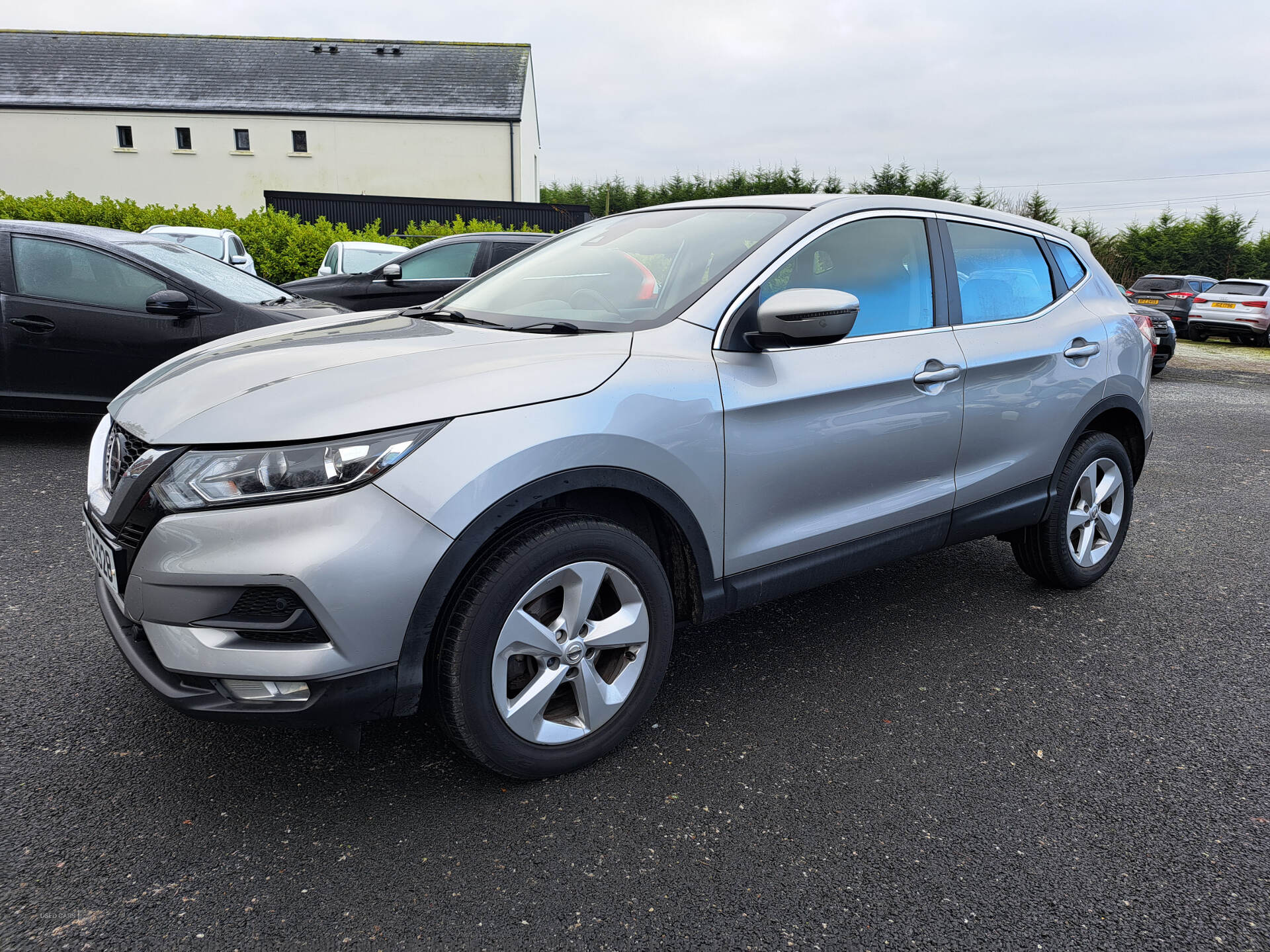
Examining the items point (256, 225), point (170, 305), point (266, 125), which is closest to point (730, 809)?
point (170, 305)

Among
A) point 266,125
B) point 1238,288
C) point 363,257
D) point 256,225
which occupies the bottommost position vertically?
point 1238,288

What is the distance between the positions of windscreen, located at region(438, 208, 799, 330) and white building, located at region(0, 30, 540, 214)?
1304 inches

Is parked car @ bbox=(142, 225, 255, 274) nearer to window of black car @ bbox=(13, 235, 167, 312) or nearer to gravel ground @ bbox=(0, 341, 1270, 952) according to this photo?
window of black car @ bbox=(13, 235, 167, 312)

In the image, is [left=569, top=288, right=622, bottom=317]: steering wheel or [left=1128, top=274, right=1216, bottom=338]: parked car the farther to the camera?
[left=1128, top=274, right=1216, bottom=338]: parked car

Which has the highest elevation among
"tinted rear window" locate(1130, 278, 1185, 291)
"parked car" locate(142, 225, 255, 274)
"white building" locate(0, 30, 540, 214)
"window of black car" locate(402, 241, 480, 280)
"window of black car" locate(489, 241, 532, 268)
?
"white building" locate(0, 30, 540, 214)

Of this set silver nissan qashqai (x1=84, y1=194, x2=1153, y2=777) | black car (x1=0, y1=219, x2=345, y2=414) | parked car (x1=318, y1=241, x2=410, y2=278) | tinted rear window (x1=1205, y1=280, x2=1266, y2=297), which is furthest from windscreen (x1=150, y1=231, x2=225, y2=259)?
tinted rear window (x1=1205, y1=280, x2=1266, y2=297)

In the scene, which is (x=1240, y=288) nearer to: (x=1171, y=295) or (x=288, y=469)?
(x=1171, y=295)

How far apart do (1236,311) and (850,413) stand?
22.5m

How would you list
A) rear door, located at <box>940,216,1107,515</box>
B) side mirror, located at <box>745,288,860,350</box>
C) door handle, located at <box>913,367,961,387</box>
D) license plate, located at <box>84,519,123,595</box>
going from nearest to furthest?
license plate, located at <box>84,519,123,595</box>
side mirror, located at <box>745,288,860,350</box>
door handle, located at <box>913,367,961,387</box>
rear door, located at <box>940,216,1107,515</box>

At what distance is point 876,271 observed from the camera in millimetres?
3039

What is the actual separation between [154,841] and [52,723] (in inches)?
30.3

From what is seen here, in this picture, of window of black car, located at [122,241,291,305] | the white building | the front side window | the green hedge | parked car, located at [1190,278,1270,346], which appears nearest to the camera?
the front side window

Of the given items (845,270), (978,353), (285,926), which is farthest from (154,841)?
(978,353)

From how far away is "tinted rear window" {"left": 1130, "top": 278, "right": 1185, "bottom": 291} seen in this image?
21516mm
